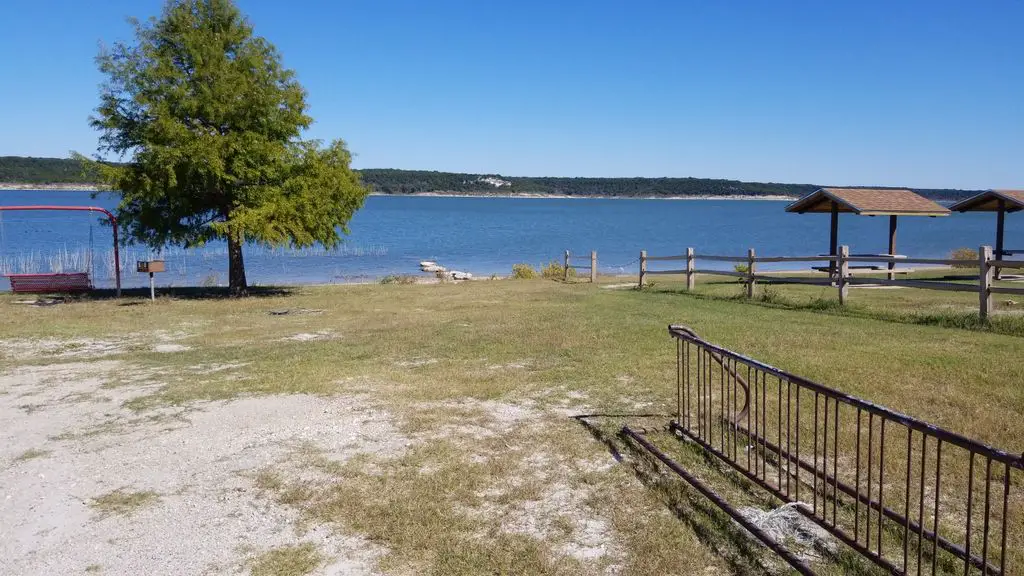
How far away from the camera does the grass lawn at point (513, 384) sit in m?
4.92

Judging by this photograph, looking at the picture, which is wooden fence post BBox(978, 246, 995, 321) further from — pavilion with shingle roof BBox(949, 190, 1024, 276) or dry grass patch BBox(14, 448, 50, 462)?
dry grass patch BBox(14, 448, 50, 462)

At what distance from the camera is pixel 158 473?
246 inches

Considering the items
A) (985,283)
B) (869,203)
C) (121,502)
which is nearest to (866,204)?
(869,203)

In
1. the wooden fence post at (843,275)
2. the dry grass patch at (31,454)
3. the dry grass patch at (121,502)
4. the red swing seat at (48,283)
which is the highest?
the wooden fence post at (843,275)

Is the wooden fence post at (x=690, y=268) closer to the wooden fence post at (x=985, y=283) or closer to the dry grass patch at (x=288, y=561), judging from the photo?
the wooden fence post at (x=985, y=283)

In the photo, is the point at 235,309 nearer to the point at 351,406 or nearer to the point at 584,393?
the point at 351,406

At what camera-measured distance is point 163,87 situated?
19.0 m

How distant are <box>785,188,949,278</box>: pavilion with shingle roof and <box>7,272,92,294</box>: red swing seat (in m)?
22.3

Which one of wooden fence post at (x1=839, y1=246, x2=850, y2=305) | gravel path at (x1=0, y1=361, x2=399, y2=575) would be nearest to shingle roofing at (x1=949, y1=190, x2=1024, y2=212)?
wooden fence post at (x1=839, y1=246, x2=850, y2=305)

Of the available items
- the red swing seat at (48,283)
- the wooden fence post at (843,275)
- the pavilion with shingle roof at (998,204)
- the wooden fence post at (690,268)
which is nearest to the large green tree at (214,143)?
the red swing seat at (48,283)

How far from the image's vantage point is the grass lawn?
194 inches

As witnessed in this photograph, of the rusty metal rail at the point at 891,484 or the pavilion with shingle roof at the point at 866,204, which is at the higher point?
the pavilion with shingle roof at the point at 866,204

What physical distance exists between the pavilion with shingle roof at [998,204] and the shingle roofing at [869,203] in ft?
3.46

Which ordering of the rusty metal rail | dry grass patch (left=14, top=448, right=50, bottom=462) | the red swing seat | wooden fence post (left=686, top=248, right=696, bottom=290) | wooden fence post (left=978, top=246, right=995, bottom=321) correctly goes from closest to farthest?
the rusty metal rail < dry grass patch (left=14, top=448, right=50, bottom=462) < wooden fence post (left=978, top=246, right=995, bottom=321) < the red swing seat < wooden fence post (left=686, top=248, right=696, bottom=290)
